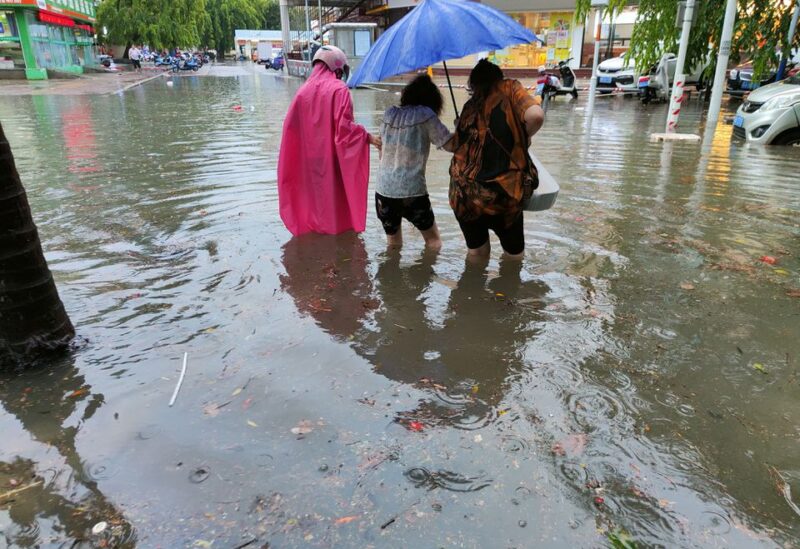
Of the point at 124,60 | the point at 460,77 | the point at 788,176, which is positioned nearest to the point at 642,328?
the point at 788,176

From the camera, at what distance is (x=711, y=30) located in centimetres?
1414

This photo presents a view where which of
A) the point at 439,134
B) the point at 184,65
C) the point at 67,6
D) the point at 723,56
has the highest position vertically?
the point at 67,6

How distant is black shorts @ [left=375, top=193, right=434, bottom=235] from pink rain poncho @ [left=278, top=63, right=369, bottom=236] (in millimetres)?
348

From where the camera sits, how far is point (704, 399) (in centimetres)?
303

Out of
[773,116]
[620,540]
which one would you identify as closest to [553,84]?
Result: [773,116]

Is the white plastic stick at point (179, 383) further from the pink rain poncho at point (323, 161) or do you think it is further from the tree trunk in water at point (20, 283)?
the pink rain poncho at point (323, 161)

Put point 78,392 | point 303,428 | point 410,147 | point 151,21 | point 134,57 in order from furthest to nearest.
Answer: point 134,57
point 151,21
point 410,147
point 78,392
point 303,428

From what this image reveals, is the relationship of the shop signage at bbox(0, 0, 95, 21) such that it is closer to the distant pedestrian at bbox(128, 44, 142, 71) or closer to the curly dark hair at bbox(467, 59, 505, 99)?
the distant pedestrian at bbox(128, 44, 142, 71)

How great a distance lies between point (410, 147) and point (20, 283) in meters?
2.61

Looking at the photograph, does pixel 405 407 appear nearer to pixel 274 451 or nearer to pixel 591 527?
pixel 274 451

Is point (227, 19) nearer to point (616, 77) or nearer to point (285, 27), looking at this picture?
point (285, 27)

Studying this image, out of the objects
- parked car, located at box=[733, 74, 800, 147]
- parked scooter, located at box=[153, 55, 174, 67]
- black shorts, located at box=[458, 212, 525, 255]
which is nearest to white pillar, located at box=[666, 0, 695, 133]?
parked car, located at box=[733, 74, 800, 147]

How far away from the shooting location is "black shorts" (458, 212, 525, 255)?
428 centimetres

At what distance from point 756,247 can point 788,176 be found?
3.82 meters
